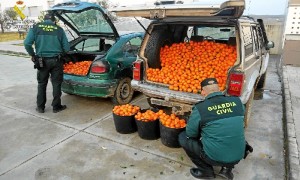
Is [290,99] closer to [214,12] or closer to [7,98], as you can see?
[214,12]

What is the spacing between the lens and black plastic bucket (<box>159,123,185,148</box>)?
4082mm

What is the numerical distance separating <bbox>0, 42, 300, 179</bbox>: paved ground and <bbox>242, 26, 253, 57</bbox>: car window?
150cm

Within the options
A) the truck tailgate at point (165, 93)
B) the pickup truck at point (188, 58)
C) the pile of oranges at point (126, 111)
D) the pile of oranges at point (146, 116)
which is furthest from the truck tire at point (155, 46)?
the pile of oranges at point (146, 116)

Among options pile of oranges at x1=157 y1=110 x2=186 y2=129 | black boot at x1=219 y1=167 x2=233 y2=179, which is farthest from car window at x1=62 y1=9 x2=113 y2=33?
black boot at x1=219 y1=167 x2=233 y2=179

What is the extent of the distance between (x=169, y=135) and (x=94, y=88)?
2.30 m

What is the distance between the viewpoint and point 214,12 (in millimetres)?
3359

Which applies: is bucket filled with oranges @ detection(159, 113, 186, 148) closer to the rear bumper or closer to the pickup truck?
the pickup truck

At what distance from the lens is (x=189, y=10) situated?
11.8 ft

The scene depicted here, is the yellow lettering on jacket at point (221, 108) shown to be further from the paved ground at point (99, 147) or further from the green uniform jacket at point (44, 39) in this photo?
the green uniform jacket at point (44, 39)

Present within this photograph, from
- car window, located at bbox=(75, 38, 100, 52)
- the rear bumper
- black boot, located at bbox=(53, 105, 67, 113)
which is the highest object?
car window, located at bbox=(75, 38, 100, 52)

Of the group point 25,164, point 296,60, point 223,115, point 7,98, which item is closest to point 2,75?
point 7,98

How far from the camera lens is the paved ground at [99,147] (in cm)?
363

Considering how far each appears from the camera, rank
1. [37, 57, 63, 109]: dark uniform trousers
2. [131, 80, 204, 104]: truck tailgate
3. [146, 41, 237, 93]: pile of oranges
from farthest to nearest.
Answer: [37, 57, 63, 109]: dark uniform trousers
[146, 41, 237, 93]: pile of oranges
[131, 80, 204, 104]: truck tailgate

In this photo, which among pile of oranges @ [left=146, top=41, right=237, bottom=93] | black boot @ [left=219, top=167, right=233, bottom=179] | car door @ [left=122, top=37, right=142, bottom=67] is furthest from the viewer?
car door @ [left=122, top=37, right=142, bottom=67]
